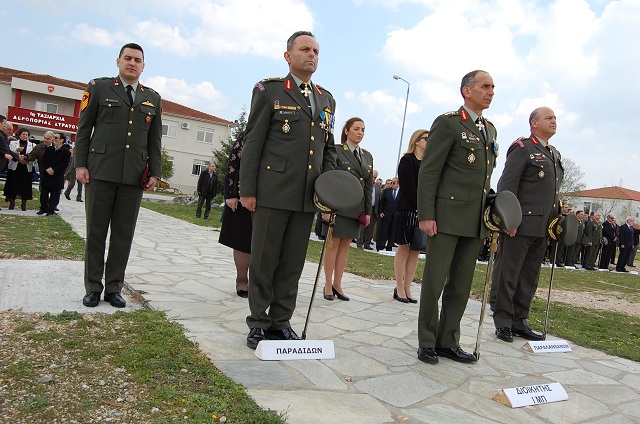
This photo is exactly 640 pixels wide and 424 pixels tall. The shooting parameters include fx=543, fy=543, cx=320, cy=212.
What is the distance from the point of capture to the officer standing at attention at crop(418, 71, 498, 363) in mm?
4137

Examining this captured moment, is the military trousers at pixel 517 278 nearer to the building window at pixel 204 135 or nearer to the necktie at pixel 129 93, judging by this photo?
the necktie at pixel 129 93

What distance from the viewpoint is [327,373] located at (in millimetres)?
3453

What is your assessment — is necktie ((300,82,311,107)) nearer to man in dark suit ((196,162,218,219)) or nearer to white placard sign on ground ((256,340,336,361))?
white placard sign on ground ((256,340,336,361))

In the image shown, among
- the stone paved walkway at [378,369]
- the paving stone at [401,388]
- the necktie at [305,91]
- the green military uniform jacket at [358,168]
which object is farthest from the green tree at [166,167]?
the paving stone at [401,388]

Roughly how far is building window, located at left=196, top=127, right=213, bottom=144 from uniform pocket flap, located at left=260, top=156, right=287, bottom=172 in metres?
51.4

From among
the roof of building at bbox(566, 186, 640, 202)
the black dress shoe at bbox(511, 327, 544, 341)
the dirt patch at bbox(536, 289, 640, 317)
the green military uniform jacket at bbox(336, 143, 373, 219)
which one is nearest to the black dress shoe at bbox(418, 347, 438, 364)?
the black dress shoe at bbox(511, 327, 544, 341)

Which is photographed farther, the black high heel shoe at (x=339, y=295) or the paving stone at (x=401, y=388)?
the black high heel shoe at (x=339, y=295)

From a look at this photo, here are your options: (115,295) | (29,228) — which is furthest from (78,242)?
(115,295)

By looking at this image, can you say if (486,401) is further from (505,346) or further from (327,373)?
(505,346)

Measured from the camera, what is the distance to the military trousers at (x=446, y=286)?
4164 millimetres

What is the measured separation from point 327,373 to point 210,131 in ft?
173

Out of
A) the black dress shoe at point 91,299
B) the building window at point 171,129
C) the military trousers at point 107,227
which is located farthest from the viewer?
the building window at point 171,129

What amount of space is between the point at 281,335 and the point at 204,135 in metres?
51.8

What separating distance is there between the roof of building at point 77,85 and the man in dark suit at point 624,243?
4116 centimetres
